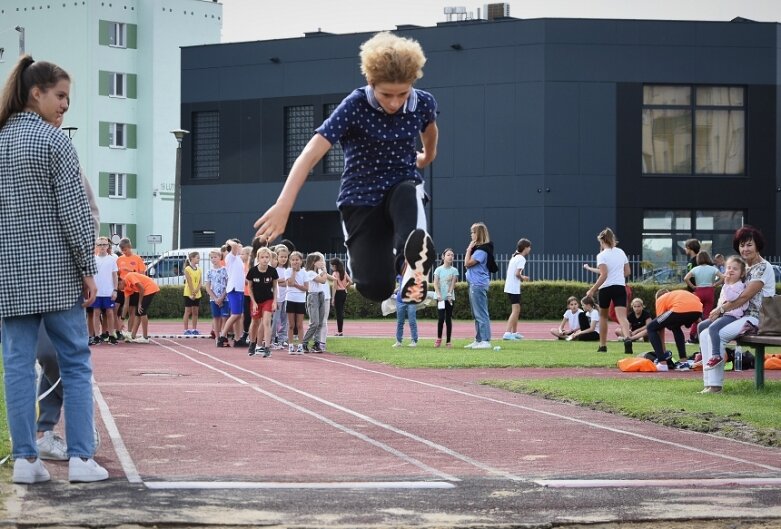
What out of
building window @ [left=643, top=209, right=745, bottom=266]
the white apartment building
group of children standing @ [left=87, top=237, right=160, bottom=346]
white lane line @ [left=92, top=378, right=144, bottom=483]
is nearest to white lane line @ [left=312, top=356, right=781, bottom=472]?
white lane line @ [left=92, top=378, right=144, bottom=483]

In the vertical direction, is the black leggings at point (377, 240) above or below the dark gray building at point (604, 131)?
below

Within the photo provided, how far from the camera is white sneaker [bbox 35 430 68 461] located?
830 centimetres

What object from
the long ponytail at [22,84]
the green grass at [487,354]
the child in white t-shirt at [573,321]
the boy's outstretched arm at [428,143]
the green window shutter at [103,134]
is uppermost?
the green window shutter at [103,134]

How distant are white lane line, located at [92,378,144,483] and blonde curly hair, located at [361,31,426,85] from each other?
9.27 ft

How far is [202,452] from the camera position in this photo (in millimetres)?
8805

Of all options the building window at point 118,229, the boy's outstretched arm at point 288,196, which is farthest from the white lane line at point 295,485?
the building window at point 118,229

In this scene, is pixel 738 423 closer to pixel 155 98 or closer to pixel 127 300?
pixel 127 300

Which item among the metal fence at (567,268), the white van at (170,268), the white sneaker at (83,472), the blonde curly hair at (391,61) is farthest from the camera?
the metal fence at (567,268)

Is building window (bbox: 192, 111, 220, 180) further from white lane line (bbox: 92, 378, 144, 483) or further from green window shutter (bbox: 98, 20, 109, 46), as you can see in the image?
white lane line (bbox: 92, 378, 144, 483)

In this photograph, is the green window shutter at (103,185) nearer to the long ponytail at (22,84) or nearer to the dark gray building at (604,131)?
the dark gray building at (604,131)

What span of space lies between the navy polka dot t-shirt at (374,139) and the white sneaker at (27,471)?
96.6 inches

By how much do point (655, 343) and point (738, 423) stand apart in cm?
592

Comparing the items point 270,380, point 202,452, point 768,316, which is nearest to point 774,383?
point 768,316

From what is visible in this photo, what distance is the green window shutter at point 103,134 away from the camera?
6719 cm
